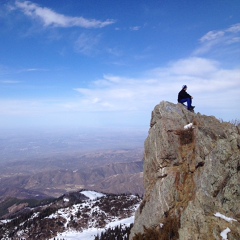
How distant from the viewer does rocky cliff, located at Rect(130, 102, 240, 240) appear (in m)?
18.0

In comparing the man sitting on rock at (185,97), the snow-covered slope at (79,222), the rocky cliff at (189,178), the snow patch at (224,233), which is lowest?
the snow-covered slope at (79,222)

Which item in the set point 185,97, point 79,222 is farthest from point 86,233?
point 185,97

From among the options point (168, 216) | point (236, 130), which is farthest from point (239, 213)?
point (236, 130)

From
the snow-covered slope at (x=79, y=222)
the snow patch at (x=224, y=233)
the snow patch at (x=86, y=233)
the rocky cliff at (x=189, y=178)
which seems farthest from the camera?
the snow-covered slope at (x=79, y=222)

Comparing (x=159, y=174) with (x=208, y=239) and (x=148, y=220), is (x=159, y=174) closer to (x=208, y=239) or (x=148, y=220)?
(x=148, y=220)

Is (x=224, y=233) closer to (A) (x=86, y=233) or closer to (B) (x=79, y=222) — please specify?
(A) (x=86, y=233)

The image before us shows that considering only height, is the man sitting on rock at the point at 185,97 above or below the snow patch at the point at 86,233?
above

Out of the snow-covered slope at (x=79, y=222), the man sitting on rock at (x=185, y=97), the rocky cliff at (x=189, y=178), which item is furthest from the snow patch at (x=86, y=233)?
the man sitting on rock at (x=185, y=97)

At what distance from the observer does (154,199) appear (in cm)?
2350

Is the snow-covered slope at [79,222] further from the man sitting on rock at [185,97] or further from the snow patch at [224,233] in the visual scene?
the snow patch at [224,233]

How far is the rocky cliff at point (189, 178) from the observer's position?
1802cm

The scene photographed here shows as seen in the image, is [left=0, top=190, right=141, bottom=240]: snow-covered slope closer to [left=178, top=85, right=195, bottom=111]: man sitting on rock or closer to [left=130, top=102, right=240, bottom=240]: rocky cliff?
[left=130, top=102, right=240, bottom=240]: rocky cliff

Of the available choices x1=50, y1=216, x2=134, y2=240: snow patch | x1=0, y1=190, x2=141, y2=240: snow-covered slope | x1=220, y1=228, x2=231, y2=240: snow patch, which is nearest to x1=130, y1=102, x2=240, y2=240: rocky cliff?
x1=220, y1=228, x2=231, y2=240: snow patch

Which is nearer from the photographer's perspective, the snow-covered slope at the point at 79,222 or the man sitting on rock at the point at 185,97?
the man sitting on rock at the point at 185,97
